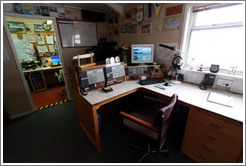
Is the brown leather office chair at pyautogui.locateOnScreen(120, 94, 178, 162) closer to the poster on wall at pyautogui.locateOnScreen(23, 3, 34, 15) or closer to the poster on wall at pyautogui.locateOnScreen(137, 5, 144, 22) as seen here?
the poster on wall at pyautogui.locateOnScreen(137, 5, 144, 22)

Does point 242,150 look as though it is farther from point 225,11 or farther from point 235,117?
point 225,11

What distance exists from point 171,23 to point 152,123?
1.69m

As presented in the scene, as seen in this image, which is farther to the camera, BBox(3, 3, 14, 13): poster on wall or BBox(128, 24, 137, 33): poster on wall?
BBox(128, 24, 137, 33): poster on wall

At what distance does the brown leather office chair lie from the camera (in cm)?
99

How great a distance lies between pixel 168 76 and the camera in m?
2.14

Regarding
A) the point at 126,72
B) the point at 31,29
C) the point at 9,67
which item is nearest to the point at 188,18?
the point at 126,72

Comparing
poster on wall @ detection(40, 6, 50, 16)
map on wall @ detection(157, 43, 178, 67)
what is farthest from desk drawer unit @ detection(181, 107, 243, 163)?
poster on wall @ detection(40, 6, 50, 16)

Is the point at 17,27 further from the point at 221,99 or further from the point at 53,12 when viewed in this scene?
the point at 221,99

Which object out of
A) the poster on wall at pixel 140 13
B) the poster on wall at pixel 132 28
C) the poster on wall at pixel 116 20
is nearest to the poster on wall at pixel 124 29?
the poster on wall at pixel 132 28

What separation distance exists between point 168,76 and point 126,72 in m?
0.82

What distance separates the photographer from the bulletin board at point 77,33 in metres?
2.57

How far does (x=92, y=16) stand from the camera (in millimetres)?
2854

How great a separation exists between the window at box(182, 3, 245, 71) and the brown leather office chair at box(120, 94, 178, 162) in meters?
1.15

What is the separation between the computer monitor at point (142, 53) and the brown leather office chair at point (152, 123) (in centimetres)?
93
